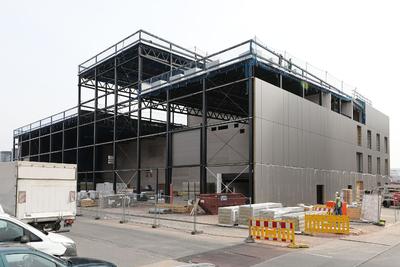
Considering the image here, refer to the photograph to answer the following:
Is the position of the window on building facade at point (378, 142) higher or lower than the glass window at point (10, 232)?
higher

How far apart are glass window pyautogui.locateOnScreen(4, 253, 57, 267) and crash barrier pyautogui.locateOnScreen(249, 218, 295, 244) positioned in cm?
1154

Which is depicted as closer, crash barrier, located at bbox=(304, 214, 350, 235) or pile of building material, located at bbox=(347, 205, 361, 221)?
crash barrier, located at bbox=(304, 214, 350, 235)

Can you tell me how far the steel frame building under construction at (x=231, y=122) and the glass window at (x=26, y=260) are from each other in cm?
2423

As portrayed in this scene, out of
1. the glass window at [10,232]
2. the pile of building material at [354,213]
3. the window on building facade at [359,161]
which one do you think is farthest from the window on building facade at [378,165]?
the glass window at [10,232]

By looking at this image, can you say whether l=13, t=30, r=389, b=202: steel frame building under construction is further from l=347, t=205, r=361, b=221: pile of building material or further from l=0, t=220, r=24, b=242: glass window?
l=0, t=220, r=24, b=242: glass window

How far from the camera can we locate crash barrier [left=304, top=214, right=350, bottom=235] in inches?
743

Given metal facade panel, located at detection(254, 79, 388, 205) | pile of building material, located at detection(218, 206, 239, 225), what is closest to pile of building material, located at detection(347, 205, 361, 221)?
metal facade panel, located at detection(254, 79, 388, 205)

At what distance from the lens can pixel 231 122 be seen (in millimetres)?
32844

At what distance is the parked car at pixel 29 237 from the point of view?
8289 millimetres

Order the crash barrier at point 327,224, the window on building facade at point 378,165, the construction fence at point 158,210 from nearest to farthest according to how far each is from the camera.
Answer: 1. the crash barrier at point 327,224
2. the construction fence at point 158,210
3. the window on building facade at point 378,165

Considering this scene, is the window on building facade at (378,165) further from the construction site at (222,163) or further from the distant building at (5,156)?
the distant building at (5,156)

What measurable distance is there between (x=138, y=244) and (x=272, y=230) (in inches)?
200

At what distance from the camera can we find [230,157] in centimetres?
3769

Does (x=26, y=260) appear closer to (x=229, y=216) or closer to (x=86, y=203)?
(x=229, y=216)
